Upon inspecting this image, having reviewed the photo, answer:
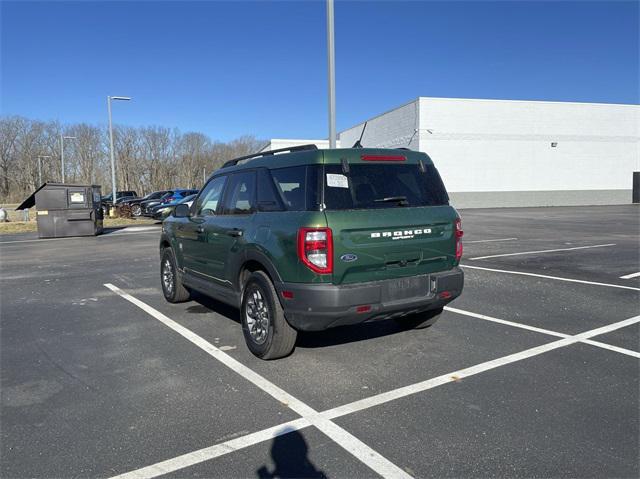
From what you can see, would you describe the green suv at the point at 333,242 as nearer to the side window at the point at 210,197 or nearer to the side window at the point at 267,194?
the side window at the point at 267,194

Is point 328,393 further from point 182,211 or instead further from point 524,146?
point 524,146

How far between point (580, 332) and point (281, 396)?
353cm

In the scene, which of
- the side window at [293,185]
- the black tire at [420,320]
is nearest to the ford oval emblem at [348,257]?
the side window at [293,185]

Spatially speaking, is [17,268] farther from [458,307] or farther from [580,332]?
[580,332]

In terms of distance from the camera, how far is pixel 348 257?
399cm

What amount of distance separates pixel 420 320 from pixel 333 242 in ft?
6.66

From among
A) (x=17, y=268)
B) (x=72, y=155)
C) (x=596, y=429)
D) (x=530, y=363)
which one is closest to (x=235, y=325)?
(x=530, y=363)

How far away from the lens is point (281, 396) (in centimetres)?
379

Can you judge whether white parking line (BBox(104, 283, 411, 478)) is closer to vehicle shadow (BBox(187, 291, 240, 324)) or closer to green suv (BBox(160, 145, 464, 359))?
green suv (BBox(160, 145, 464, 359))

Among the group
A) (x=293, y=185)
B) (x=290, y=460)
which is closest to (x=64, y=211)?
(x=293, y=185)

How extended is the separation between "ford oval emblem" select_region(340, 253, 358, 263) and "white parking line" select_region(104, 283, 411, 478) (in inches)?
45.9

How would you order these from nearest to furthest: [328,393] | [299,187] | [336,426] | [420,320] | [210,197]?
[336,426] → [328,393] → [299,187] → [420,320] → [210,197]

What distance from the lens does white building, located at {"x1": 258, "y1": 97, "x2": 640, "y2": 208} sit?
115 ft

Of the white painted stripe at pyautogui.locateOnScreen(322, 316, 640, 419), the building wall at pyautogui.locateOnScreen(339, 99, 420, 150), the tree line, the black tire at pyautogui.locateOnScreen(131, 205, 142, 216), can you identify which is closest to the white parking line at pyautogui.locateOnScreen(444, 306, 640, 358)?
the white painted stripe at pyautogui.locateOnScreen(322, 316, 640, 419)
